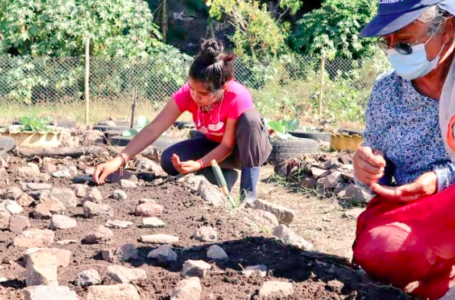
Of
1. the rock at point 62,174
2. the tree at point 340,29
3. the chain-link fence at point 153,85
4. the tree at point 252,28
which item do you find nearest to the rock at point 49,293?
the rock at point 62,174

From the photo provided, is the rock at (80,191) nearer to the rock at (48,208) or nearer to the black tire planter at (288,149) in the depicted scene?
the rock at (48,208)

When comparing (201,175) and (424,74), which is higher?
(424,74)

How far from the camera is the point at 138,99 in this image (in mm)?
13578

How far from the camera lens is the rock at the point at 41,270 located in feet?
10.2

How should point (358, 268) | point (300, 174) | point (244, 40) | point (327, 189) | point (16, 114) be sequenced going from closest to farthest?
point (358, 268), point (327, 189), point (300, 174), point (16, 114), point (244, 40)

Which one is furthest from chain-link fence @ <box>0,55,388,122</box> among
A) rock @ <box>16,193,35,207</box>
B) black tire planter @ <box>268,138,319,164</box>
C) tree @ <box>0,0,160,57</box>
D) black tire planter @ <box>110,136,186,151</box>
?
rock @ <box>16,193,35,207</box>

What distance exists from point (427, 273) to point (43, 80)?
1113cm

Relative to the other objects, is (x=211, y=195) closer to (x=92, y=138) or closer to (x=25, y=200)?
(x=25, y=200)

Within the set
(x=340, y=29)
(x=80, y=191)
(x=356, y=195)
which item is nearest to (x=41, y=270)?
(x=80, y=191)

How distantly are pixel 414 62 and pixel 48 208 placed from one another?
2330 millimetres

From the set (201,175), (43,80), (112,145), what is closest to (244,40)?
(43,80)

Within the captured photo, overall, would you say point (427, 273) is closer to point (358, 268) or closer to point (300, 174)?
point (358, 268)

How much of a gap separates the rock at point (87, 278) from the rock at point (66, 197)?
170 cm

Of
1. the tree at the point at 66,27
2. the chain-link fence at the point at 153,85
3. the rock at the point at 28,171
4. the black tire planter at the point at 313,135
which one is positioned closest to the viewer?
the rock at the point at 28,171
